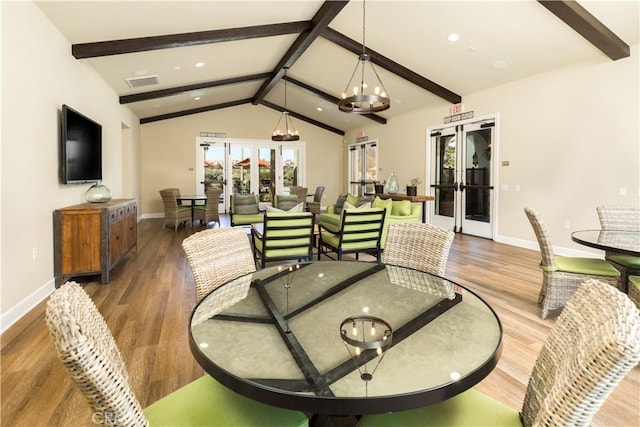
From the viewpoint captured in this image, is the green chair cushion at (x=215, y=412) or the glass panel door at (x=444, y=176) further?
the glass panel door at (x=444, y=176)

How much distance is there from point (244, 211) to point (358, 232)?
10.5 feet

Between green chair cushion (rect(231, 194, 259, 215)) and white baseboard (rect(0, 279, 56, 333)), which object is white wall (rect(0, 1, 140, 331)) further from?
green chair cushion (rect(231, 194, 259, 215))

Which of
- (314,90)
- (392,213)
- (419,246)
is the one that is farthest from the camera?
(314,90)

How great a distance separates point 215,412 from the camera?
3.77ft

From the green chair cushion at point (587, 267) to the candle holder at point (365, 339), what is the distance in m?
2.40

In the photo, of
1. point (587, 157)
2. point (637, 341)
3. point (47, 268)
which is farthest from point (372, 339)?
point (587, 157)

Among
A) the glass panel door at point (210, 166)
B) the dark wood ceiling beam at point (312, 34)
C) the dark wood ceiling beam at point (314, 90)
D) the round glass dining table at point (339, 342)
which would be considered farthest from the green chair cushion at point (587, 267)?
the glass panel door at point (210, 166)

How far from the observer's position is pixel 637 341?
0.77 m

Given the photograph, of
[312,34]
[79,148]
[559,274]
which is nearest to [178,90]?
[312,34]

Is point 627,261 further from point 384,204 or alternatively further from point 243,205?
point 243,205

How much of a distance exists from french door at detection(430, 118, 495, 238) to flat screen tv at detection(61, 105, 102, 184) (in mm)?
6580

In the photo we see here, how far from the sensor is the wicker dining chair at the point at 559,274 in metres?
2.85

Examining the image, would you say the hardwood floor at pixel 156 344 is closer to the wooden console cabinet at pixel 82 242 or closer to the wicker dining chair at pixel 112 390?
the wooden console cabinet at pixel 82 242

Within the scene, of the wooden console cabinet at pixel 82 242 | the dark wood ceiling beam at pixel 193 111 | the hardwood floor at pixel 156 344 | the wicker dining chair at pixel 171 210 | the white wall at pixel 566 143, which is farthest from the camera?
the dark wood ceiling beam at pixel 193 111
